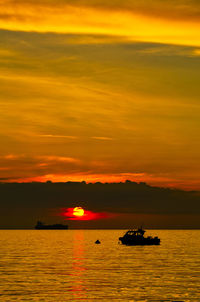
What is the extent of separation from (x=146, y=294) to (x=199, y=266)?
180ft

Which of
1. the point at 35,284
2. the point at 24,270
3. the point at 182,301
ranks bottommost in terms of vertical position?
the point at 182,301

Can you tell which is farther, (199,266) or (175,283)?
(199,266)

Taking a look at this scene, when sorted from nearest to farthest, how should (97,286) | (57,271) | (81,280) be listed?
(97,286) → (81,280) → (57,271)

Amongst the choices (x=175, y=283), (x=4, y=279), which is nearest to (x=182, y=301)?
(x=175, y=283)

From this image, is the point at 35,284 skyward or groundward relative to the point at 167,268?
groundward

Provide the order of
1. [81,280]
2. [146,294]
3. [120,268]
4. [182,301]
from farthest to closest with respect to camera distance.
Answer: [120,268], [81,280], [146,294], [182,301]

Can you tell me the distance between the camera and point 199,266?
435ft

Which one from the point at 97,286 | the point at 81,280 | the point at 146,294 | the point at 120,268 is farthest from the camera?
the point at 120,268

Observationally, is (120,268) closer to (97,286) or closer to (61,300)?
(97,286)

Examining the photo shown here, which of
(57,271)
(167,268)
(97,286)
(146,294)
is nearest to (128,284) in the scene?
(97,286)

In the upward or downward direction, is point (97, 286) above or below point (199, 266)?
below

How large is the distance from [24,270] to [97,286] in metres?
33.3

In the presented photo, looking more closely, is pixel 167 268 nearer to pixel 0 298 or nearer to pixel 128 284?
pixel 128 284

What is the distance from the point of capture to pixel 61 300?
74.4 meters
